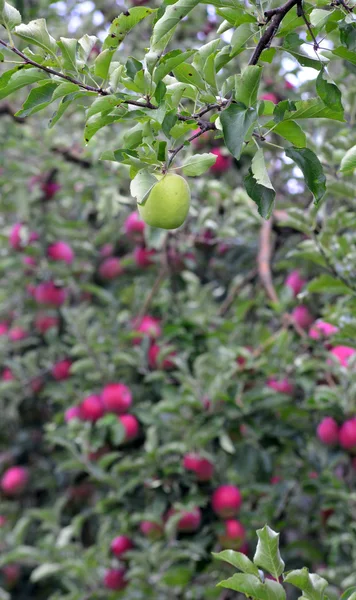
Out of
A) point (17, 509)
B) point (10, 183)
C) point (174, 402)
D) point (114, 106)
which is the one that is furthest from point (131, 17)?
point (17, 509)

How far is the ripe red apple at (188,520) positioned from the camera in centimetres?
204

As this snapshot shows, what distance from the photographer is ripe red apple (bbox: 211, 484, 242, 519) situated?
2.03 metres

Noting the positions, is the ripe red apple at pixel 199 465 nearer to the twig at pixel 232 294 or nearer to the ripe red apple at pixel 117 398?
the ripe red apple at pixel 117 398

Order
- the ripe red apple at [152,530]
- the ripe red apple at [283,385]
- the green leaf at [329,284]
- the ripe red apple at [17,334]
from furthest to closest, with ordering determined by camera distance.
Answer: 1. the ripe red apple at [17,334]
2. the ripe red apple at [283,385]
3. the ripe red apple at [152,530]
4. the green leaf at [329,284]

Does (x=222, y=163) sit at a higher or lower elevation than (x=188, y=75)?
lower

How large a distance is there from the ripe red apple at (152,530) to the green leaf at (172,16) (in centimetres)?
150

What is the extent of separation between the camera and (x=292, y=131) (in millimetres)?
864

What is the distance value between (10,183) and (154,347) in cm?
77

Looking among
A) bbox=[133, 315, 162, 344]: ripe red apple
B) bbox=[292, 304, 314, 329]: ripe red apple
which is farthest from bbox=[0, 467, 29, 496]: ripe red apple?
bbox=[292, 304, 314, 329]: ripe red apple

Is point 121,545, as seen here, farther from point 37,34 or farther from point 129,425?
point 37,34

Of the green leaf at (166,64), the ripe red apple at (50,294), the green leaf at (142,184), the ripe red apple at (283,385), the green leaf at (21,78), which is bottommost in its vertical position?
the ripe red apple at (283,385)

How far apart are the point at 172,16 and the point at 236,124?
123mm

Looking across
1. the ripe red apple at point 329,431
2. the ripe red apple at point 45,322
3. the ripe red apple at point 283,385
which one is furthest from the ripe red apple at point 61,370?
the ripe red apple at point 329,431

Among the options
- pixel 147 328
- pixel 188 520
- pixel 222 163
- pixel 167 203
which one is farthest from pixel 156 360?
pixel 167 203
